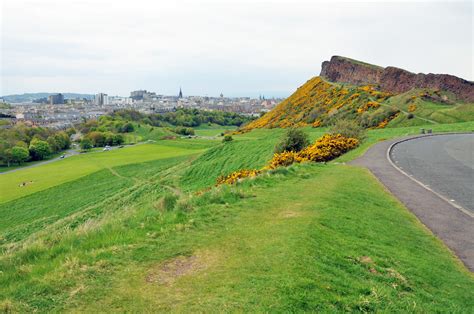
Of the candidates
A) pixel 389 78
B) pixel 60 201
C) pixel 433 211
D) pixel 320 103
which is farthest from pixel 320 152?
pixel 389 78

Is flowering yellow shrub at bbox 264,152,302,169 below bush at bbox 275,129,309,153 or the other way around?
below

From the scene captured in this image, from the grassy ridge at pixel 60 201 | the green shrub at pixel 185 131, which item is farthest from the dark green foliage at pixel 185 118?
the grassy ridge at pixel 60 201

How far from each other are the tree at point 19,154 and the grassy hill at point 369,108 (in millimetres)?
50315

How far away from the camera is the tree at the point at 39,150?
83.0m

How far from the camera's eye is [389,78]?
70.6 meters

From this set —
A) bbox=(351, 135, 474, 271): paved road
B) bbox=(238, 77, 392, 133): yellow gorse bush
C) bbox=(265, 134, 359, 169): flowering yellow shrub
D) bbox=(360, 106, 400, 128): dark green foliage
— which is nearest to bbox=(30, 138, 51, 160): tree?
bbox=(238, 77, 392, 133): yellow gorse bush

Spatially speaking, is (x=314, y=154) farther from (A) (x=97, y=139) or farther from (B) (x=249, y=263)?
(A) (x=97, y=139)

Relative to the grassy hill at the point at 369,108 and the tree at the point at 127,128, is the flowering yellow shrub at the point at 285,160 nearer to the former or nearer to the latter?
the grassy hill at the point at 369,108

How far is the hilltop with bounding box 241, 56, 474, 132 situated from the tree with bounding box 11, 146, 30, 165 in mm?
50029

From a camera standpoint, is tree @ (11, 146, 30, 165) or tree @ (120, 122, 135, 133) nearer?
tree @ (11, 146, 30, 165)

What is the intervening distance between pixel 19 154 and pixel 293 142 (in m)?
71.6

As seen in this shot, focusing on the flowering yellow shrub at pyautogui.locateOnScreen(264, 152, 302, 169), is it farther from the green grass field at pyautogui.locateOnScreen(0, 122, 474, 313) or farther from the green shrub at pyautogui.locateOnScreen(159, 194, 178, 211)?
the green shrub at pyautogui.locateOnScreen(159, 194, 178, 211)

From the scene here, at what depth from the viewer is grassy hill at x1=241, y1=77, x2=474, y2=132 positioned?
147ft

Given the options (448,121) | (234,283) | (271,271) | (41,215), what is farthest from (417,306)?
(448,121)
